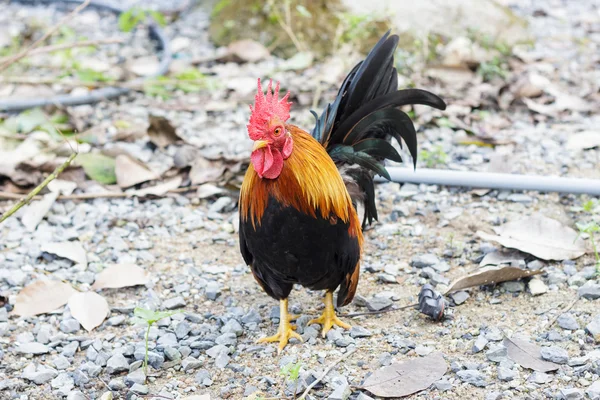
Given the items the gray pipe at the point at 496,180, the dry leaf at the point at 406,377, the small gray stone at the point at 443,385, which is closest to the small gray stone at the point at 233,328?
the dry leaf at the point at 406,377

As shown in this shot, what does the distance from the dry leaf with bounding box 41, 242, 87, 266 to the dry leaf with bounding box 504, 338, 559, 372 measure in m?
2.23

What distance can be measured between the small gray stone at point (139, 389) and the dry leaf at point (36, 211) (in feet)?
5.57

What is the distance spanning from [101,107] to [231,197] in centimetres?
197

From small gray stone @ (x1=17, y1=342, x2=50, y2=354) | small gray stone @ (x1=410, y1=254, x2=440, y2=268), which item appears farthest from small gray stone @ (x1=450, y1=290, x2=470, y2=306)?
small gray stone @ (x1=17, y1=342, x2=50, y2=354)

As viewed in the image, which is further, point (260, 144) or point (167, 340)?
point (167, 340)

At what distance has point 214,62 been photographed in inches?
268

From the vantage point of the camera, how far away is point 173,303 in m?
3.47

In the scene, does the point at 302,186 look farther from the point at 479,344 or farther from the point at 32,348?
the point at 32,348

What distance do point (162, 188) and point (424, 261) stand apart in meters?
1.80

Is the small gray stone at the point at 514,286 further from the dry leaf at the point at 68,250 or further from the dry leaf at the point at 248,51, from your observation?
the dry leaf at the point at 248,51

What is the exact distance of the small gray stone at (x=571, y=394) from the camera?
2.53 m

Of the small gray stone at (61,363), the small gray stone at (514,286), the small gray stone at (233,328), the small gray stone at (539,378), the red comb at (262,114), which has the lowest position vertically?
the small gray stone at (61,363)

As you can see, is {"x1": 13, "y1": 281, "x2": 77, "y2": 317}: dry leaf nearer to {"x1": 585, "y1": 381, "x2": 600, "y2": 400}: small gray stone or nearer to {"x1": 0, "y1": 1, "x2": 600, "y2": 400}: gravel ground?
{"x1": 0, "y1": 1, "x2": 600, "y2": 400}: gravel ground

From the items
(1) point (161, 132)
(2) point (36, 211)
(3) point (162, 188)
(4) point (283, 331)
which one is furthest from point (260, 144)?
(1) point (161, 132)
